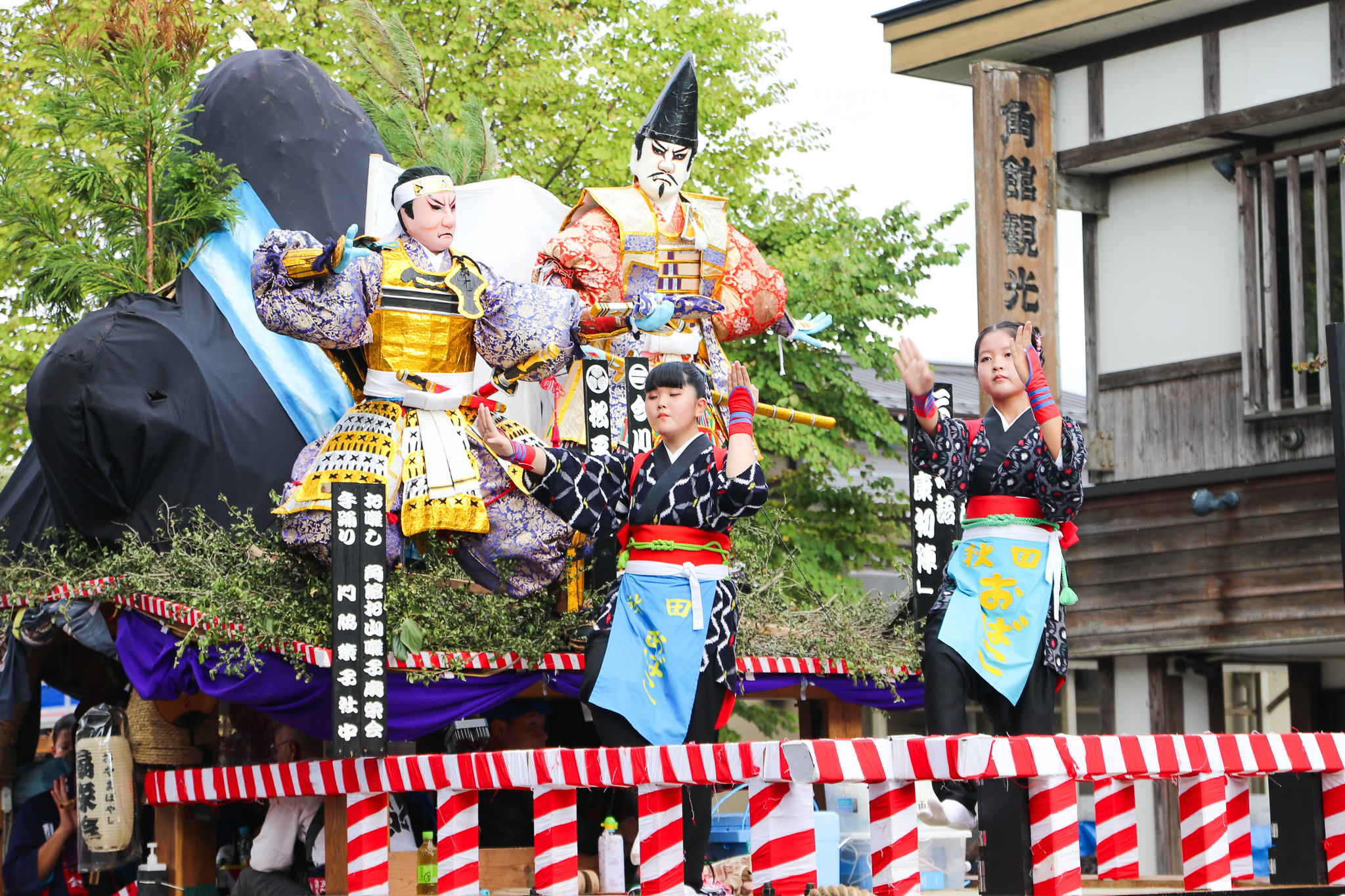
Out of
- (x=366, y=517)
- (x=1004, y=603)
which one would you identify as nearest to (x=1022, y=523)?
(x=1004, y=603)

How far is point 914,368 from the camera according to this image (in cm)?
522

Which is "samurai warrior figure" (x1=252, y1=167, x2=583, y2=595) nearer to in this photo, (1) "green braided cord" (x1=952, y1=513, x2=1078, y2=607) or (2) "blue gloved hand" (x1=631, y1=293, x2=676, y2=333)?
(2) "blue gloved hand" (x1=631, y1=293, x2=676, y2=333)

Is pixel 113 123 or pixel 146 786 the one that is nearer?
pixel 146 786

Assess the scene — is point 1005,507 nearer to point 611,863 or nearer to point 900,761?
point 900,761

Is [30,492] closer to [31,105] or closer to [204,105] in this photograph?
[204,105]

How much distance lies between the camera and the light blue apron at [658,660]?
5.48m

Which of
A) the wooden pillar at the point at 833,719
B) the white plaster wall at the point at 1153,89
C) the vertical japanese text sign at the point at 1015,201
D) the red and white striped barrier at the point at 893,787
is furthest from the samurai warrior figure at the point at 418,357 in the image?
the white plaster wall at the point at 1153,89

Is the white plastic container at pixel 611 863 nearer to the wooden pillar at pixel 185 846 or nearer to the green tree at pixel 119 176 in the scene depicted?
the wooden pillar at pixel 185 846

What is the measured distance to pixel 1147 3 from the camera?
10477mm

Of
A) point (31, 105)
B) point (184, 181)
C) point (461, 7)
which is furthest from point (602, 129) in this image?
point (184, 181)

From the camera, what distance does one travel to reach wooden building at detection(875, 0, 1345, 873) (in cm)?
1024

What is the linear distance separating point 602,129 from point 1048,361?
5254mm

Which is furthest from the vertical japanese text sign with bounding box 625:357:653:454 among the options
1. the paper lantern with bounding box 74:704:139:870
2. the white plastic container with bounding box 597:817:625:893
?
the paper lantern with bounding box 74:704:139:870

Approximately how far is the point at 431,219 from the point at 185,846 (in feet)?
9.40
